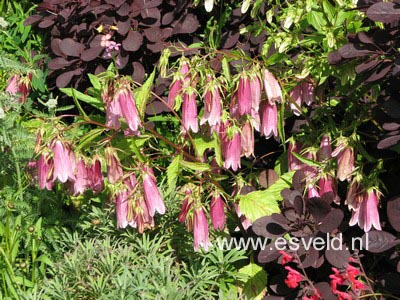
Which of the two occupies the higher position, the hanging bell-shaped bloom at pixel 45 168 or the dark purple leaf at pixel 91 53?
the hanging bell-shaped bloom at pixel 45 168

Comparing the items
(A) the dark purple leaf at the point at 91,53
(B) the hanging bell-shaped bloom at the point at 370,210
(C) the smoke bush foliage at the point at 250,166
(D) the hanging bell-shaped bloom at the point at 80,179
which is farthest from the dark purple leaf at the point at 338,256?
(A) the dark purple leaf at the point at 91,53

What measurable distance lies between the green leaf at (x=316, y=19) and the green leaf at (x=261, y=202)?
599 millimetres

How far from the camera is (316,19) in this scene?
265 cm

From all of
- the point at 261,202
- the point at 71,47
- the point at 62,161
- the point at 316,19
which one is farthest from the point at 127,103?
the point at 71,47

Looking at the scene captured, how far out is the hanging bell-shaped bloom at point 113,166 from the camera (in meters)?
2.55

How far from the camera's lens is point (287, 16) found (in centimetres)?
272

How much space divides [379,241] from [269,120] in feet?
1.85

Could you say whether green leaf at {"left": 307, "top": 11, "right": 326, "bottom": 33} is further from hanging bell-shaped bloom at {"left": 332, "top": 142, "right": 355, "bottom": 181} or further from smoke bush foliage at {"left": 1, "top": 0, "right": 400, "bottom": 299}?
hanging bell-shaped bloom at {"left": 332, "top": 142, "right": 355, "bottom": 181}

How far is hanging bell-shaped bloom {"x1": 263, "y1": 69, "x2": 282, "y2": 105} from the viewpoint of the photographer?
8.36ft

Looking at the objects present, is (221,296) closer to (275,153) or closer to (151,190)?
(151,190)

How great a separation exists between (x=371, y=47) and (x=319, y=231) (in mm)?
658

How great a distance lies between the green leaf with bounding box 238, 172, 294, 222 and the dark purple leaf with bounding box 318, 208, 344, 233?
0.26m

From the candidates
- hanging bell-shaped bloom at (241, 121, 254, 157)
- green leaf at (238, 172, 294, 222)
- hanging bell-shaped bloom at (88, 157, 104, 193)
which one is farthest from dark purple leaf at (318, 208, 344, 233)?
hanging bell-shaped bloom at (88, 157, 104, 193)

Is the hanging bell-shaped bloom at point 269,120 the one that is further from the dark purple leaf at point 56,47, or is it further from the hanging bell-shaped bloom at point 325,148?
the dark purple leaf at point 56,47
